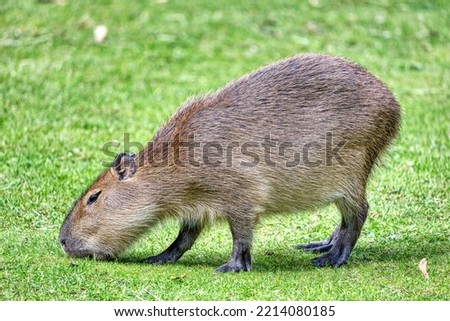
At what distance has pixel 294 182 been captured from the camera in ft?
22.6

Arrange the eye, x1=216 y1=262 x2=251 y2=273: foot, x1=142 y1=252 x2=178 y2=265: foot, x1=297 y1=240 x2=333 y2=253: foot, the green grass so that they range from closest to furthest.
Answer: the green grass
x1=216 y1=262 x2=251 y2=273: foot
the eye
x1=142 y1=252 x2=178 y2=265: foot
x1=297 y1=240 x2=333 y2=253: foot

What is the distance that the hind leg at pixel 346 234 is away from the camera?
7031 millimetres

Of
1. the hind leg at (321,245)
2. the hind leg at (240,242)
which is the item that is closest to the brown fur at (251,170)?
the hind leg at (240,242)

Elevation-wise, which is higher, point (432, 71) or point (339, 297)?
point (339, 297)

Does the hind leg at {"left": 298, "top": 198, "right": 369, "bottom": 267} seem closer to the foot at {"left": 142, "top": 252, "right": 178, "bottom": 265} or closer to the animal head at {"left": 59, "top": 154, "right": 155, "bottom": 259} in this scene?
the foot at {"left": 142, "top": 252, "right": 178, "bottom": 265}

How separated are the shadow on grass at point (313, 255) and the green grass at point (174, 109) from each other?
16 mm

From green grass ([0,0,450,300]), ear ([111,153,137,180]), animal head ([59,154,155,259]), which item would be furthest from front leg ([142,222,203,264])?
ear ([111,153,137,180])

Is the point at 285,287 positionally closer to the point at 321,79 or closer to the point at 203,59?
the point at 321,79

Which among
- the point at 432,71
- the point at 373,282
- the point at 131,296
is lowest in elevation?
the point at 432,71

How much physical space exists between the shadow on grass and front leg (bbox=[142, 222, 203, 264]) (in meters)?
0.07

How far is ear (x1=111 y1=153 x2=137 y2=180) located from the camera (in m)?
6.77

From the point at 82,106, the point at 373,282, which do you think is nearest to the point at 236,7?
the point at 82,106

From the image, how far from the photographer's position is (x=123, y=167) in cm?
677

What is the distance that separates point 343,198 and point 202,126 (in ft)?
4.02
